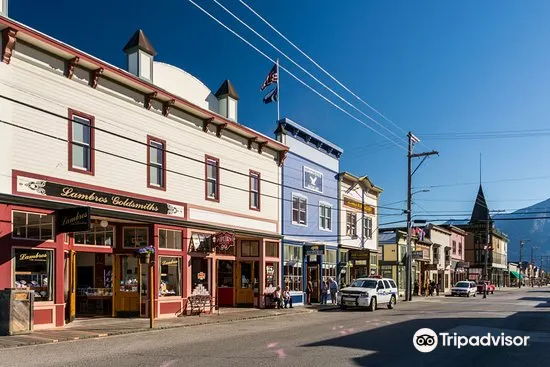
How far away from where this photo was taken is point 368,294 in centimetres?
3067

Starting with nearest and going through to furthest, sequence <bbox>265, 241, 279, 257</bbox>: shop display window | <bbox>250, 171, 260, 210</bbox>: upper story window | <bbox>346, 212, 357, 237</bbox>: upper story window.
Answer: <bbox>250, 171, 260, 210</bbox>: upper story window < <bbox>265, 241, 279, 257</bbox>: shop display window < <bbox>346, 212, 357, 237</bbox>: upper story window

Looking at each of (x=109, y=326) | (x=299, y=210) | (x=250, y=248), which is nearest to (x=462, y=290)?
(x=299, y=210)

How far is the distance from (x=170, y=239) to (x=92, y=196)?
4656 millimetres

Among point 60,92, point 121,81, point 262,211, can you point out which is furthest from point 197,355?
point 262,211

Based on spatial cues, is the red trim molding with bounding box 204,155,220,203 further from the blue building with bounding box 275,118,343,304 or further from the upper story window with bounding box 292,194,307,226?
the upper story window with bounding box 292,194,307,226

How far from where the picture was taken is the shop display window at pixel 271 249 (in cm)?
3132

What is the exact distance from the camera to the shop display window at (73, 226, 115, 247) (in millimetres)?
21406

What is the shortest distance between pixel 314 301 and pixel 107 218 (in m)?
18.4

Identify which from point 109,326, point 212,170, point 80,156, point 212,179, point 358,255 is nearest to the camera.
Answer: point 109,326

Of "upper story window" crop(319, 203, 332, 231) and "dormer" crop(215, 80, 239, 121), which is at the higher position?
"dormer" crop(215, 80, 239, 121)

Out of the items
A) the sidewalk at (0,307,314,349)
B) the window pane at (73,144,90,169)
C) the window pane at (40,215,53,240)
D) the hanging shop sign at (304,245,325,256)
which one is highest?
the window pane at (73,144,90,169)

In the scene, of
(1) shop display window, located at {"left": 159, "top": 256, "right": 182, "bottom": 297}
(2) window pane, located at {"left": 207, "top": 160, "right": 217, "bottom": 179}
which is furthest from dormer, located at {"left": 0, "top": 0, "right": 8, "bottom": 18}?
(2) window pane, located at {"left": 207, "top": 160, "right": 217, "bottom": 179}

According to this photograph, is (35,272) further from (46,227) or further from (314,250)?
(314,250)
